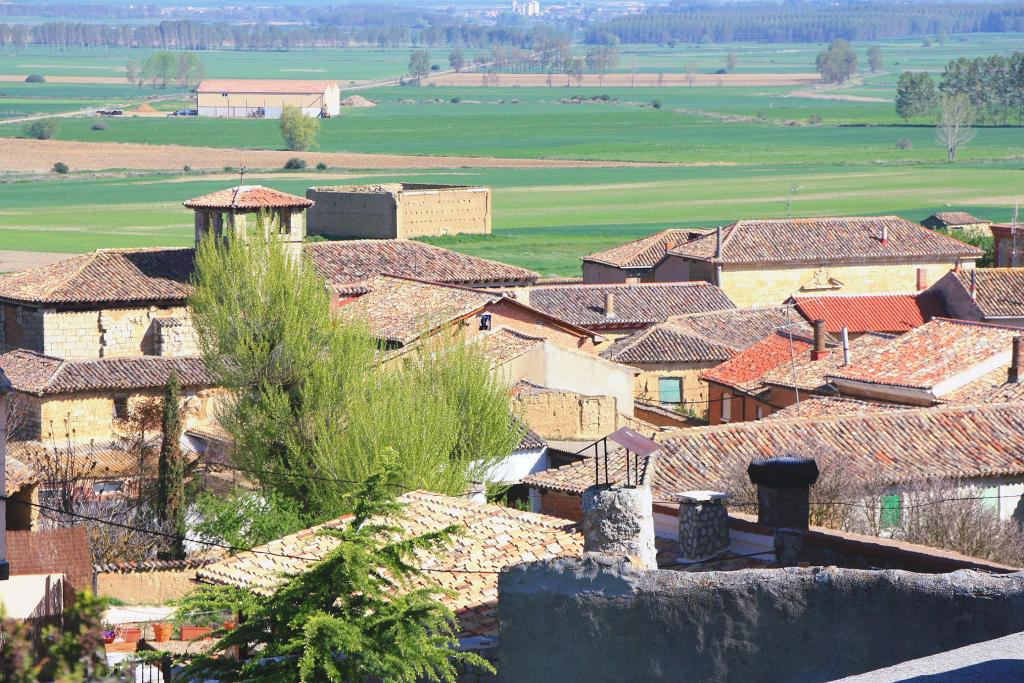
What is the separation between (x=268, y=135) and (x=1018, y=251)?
11868cm

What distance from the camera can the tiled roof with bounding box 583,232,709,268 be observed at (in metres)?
62.8

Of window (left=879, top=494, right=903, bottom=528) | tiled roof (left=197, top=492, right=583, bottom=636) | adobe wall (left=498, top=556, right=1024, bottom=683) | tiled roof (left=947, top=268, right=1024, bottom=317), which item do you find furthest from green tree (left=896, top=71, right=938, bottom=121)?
adobe wall (left=498, top=556, right=1024, bottom=683)

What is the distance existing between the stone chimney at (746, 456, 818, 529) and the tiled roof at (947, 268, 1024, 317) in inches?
1248

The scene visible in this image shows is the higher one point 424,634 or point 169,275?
point 424,634

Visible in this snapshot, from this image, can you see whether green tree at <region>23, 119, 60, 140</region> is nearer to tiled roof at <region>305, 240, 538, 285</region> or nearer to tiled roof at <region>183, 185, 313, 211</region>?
tiled roof at <region>305, 240, 538, 285</region>

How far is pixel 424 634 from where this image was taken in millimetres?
12234

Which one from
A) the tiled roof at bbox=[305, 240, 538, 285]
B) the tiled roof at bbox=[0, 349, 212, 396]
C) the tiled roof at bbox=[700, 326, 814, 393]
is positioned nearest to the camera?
the tiled roof at bbox=[0, 349, 212, 396]

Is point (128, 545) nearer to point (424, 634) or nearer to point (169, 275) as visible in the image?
point (424, 634)

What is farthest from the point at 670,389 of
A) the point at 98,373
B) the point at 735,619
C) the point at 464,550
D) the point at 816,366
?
the point at 735,619

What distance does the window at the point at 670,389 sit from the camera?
43719mm

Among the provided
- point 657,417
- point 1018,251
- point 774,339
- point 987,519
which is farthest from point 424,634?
point 1018,251

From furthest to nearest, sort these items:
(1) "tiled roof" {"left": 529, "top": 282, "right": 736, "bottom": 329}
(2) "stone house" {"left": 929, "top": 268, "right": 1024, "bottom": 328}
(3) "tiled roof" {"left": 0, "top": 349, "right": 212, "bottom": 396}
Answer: (1) "tiled roof" {"left": 529, "top": 282, "right": 736, "bottom": 329} < (2) "stone house" {"left": 929, "top": 268, "right": 1024, "bottom": 328} < (3) "tiled roof" {"left": 0, "top": 349, "right": 212, "bottom": 396}

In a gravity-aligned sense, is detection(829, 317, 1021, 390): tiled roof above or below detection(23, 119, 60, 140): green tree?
above

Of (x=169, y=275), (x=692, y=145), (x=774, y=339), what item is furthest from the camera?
(x=692, y=145)
